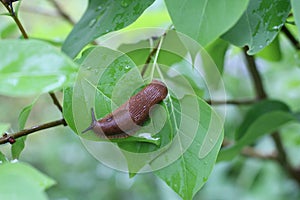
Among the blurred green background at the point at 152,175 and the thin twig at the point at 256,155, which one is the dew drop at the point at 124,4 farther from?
the thin twig at the point at 256,155

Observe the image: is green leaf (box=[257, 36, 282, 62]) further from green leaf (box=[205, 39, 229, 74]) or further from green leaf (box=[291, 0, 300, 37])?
green leaf (box=[291, 0, 300, 37])

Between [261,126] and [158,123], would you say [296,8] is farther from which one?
[261,126]

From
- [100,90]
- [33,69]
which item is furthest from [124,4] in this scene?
[33,69]

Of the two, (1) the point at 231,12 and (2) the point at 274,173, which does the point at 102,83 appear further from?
(2) the point at 274,173

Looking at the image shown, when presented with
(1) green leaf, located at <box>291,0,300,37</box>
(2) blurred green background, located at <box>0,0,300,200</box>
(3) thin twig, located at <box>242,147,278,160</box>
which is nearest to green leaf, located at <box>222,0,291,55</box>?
(1) green leaf, located at <box>291,0,300,37</box>

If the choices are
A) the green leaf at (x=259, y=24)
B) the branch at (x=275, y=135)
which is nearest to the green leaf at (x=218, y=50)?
the branch at (x=275, y=135)
